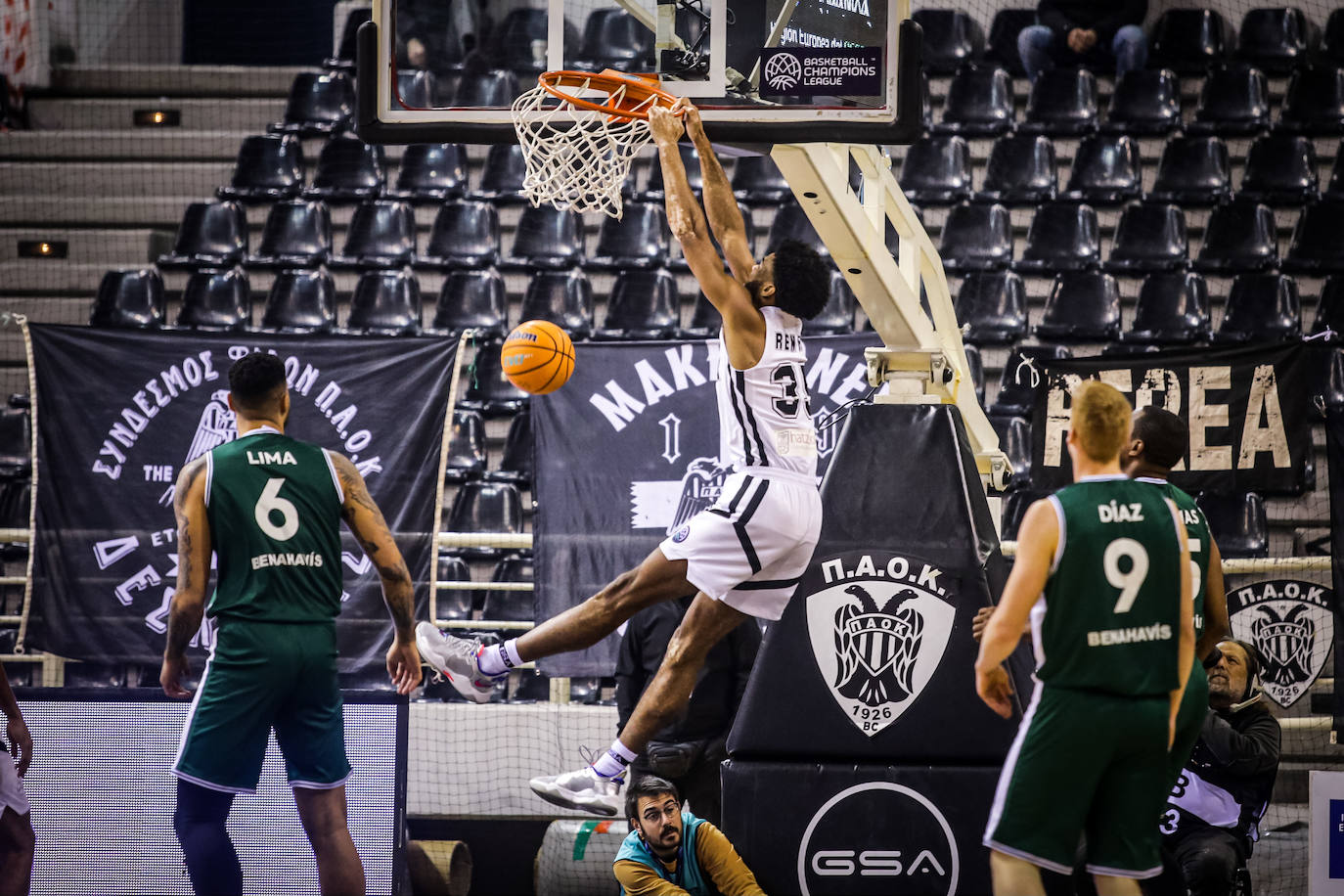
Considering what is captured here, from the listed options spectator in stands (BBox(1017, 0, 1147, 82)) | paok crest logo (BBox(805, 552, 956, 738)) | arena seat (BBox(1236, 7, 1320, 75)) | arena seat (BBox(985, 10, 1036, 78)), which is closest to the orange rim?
paok crest logo (BBox(805, 552, 956, 738))

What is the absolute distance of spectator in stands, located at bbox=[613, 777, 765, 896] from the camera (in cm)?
614

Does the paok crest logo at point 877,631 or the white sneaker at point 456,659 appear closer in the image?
the white sneaker at point 456,659

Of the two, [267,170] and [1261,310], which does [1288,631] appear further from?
[267,170]

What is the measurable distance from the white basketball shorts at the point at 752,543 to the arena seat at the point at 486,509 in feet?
12.4

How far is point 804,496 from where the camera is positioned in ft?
17.9

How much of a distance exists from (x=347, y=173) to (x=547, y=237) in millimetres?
1746

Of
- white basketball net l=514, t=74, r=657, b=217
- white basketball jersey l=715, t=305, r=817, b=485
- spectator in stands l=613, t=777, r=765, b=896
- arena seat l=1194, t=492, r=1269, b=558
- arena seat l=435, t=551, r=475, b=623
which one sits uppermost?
white basketball net l=514, t=74, r=657, b=217

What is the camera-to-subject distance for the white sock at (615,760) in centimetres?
550

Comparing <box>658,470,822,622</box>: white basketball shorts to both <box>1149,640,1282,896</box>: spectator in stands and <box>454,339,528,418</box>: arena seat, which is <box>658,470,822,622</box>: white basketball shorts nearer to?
<box>1149,640,1282,896</box>: spectator in stands

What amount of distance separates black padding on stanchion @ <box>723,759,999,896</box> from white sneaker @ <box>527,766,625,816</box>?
0.62 meters

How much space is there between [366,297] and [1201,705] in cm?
698

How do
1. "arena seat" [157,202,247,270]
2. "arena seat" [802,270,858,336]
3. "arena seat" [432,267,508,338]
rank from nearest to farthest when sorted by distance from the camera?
"arena seat" [802,270,858,336] < "arena seat" [432,267,508,338] < "arena seat" [157,202,247,270]

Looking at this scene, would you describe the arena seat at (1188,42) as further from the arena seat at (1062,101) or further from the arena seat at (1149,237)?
the arena seat at (1149,237)

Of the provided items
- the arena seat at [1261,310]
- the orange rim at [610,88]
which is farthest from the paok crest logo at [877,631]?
the arena seat at [1261,310]
